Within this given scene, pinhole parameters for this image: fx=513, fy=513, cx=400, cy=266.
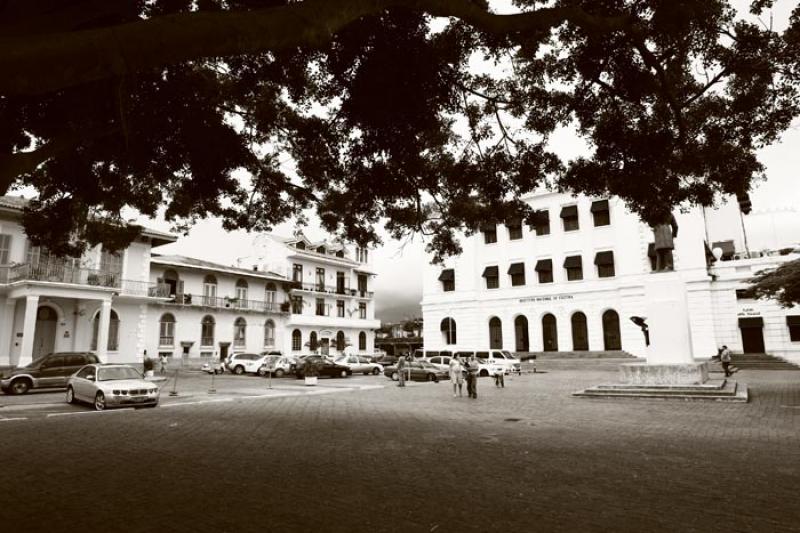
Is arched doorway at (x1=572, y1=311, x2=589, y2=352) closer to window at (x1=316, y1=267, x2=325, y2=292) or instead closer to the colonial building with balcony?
window at (x1=316, y1=267, x2=325, y2=292)

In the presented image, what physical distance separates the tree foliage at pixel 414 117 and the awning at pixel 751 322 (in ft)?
96.6

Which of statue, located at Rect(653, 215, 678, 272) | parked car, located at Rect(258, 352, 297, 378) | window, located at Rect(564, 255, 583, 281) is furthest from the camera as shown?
window, located at Rect(564, 255, 583, 281)

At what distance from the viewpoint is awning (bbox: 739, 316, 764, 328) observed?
108 feet

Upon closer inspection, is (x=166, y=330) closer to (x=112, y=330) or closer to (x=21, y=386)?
(x=112, y=330)

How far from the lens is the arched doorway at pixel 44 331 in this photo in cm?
2686

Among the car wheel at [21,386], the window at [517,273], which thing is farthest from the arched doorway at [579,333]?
Result: the car wheel at [21,386]

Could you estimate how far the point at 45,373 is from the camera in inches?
769

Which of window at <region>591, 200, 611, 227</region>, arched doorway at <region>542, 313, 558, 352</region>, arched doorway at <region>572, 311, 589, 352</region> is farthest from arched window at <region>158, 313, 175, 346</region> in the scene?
window at <region>591, 200, 611, 227</region>

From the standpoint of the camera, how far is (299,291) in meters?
46.9

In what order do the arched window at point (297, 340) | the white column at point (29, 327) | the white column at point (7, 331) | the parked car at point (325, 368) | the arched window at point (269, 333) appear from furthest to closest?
1. the arched window at point (297, 340)
2. the arched window at point (269, 333)
3. the parked car at point (325, 368)
4. the white column at point (7, 331)
5. the white column at point (29, 327)

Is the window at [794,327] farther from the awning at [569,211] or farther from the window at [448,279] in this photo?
the window at [448,279]

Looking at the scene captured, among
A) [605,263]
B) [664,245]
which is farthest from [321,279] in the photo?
[664,245]

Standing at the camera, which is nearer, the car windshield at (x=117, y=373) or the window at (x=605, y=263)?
the car windshield at (x=117, y=373)

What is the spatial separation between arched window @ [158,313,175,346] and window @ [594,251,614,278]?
103ft
